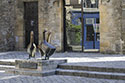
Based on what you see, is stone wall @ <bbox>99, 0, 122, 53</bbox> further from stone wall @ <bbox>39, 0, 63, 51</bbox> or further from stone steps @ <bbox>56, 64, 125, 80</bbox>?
stone steps @ <bbox>56, 64, 125, 80</bbox>

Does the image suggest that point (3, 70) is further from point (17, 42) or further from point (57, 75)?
point (17, 42)

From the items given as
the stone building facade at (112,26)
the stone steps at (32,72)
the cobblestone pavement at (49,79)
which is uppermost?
the stone building facade at (112,26)

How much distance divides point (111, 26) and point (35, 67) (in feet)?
21.8

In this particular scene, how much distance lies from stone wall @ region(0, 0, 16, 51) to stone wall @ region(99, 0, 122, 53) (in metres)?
5.98

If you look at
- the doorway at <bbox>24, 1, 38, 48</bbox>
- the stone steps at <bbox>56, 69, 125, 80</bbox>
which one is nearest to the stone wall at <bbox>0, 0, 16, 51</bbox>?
the doorway at <bbox>24, 1, 38, 48</bbox>

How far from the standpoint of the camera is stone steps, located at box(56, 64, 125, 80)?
7.88m

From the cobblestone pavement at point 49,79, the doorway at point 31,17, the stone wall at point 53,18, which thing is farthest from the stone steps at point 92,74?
the doorway at point 31,17

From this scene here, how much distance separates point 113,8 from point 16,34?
21.4ft

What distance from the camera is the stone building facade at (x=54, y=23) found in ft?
45.9

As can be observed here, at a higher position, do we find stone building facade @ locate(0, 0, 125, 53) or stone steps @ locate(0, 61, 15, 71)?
stone building facade @ locate(0, 0, 125, 53)

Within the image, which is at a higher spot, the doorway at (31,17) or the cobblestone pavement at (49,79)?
the doorway at (31,17)

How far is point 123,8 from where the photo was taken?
13773 millimetres

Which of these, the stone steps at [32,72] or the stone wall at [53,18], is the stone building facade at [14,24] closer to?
the stone wall at [53,18]

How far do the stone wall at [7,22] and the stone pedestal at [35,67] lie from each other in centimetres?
780
